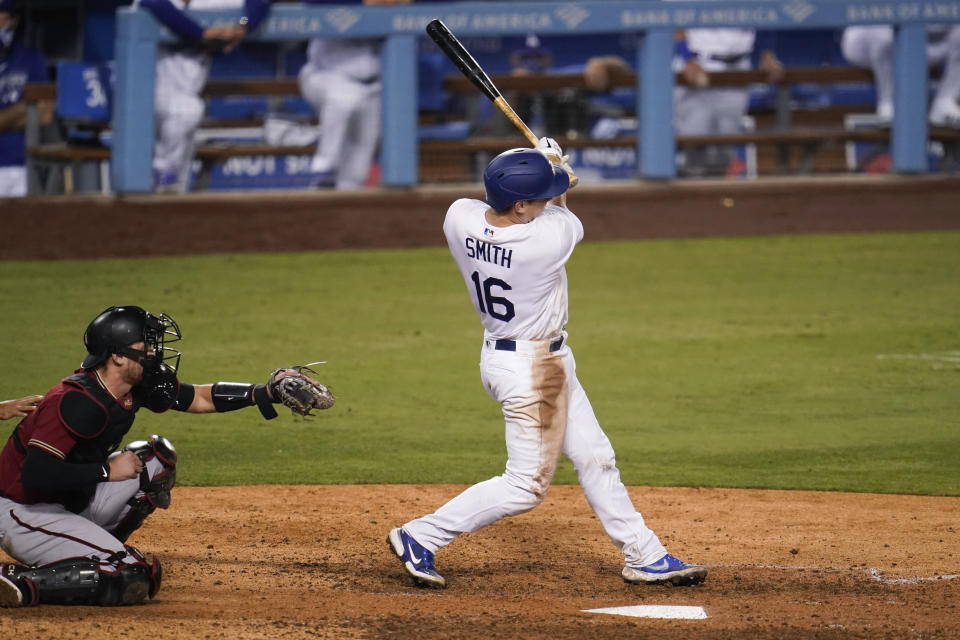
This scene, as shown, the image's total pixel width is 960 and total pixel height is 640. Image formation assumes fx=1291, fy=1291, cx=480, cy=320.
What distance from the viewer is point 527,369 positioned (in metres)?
4.50

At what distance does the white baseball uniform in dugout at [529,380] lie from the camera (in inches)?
176

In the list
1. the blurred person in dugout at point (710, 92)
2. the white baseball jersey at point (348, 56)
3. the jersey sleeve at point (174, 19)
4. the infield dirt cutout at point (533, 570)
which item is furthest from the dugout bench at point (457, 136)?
the infield dirt cutout at point (533, 570)

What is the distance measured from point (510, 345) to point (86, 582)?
164 cm

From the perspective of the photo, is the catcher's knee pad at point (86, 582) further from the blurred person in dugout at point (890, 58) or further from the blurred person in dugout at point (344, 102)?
the blurred person in dugout at point (890, 58)

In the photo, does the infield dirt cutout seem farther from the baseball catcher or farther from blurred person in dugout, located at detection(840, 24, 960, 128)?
blurred person in dugout, located at detection(840, 24, 960, 128)

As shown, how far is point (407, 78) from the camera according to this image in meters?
12.0

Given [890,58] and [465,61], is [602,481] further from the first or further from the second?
[890,58]

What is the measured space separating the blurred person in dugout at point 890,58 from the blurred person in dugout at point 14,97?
304 inches

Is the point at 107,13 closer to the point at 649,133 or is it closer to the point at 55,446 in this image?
the point at 649,133

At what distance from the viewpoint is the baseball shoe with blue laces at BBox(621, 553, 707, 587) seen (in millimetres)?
4641

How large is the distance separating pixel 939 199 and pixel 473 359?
5950 millimetres

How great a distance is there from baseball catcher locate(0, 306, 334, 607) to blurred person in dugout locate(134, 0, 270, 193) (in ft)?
24.8

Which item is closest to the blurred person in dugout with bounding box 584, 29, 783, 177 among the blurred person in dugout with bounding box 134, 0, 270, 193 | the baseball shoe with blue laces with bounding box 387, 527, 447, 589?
the blurred person in dugout with bounding box 134, 0, 270, 193

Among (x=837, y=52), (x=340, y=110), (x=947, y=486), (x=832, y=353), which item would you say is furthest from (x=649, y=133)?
(x=947, y=486)
